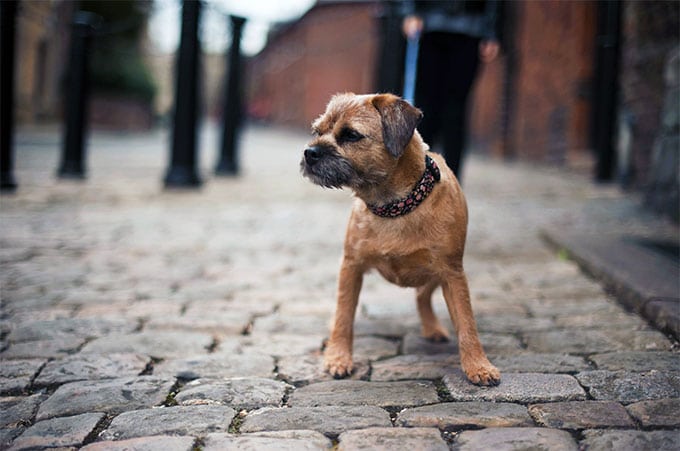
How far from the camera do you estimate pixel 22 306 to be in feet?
12.0

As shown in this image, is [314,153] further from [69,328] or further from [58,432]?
[69,328]

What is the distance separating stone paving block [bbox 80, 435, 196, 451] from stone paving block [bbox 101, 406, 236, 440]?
0.05 metres

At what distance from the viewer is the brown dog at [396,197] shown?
8.75 feet

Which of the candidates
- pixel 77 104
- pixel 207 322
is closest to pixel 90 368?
pixel 207 322

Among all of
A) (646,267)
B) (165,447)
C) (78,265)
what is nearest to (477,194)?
(646,267)

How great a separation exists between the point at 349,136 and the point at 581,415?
4.24 ft

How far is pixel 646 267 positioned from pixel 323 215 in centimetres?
365

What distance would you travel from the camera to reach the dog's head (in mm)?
2641

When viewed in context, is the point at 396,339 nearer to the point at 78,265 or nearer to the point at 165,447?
the point at 165,447

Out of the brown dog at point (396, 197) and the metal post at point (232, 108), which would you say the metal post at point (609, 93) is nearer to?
the metal post at point (232, 108)

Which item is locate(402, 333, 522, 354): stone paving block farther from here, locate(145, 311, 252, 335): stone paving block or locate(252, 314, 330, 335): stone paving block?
locate(145, 311, 252, 335): stone paving block

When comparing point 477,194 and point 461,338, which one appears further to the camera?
point 477,194

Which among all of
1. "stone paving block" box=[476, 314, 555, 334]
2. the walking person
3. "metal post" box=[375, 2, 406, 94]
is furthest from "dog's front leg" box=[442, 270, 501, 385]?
"metal post" box=[375, 2, 406, 94]

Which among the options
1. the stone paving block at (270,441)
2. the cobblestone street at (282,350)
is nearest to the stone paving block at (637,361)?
the cobblestone street at (282,350)
